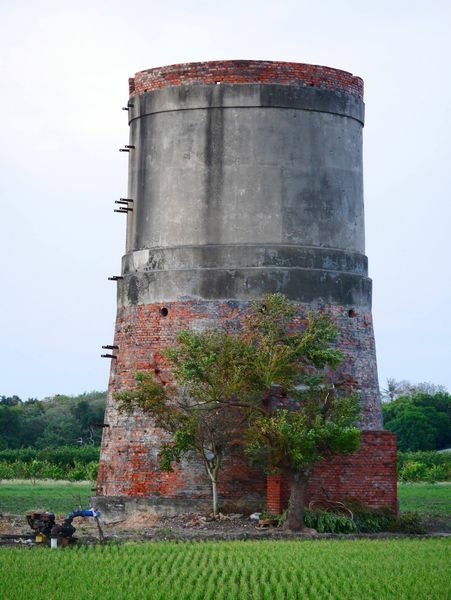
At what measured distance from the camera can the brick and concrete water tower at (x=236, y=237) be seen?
2939cm

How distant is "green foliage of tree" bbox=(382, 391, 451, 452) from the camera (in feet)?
219

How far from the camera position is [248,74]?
30.1m

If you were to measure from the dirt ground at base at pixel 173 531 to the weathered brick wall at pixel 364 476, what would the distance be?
954 mm

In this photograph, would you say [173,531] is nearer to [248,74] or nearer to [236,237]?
[236,237]

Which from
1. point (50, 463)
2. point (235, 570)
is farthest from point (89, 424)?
point (235, 570)

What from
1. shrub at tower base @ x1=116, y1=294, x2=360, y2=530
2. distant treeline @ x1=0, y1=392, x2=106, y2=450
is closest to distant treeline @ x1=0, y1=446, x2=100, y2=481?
distant treeline @ x1=0, y1=392, x2=106, y2=450

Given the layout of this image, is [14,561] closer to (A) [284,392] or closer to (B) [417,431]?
(A) [284,392]

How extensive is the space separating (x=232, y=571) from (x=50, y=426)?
156 feet

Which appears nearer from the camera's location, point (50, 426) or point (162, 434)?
point (162, 434)

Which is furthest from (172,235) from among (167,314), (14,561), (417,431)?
(417,431)

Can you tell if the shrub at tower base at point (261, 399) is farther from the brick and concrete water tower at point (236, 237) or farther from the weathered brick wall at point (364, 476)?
the weathered brick wall at point (364, 476)

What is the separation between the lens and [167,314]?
2998 cm

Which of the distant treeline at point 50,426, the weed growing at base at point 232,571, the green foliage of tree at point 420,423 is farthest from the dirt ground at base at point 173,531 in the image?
the green foliage of tree at point 420,423

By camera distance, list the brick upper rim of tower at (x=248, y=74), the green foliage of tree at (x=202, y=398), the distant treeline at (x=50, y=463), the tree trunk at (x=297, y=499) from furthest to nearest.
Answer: the distant treeline at (x=50, y=463), the brick upper rim of tower at (x=248, y=74), the green foliage of tree at (x=202, y=398), the tree trunk at (x=297, y=499)
